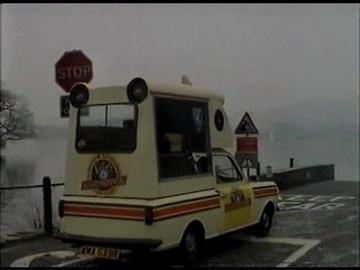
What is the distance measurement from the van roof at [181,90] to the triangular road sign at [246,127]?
1.80m

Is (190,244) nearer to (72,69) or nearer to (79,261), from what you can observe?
(79,261)

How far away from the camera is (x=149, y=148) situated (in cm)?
629

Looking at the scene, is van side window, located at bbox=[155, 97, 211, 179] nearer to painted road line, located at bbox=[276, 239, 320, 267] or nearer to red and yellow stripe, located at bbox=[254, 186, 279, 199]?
red and yellow stripe, located at bbox=[254, 186, 279, 199]

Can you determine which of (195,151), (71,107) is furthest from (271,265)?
(71,107)

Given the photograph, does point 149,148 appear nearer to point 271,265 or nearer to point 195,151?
point 195,151

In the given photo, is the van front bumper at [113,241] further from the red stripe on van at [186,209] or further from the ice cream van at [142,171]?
the red stripe on van at [186,209]

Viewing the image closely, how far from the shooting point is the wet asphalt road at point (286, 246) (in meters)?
7.04

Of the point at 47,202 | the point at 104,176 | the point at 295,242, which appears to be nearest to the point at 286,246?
the point at 295,242

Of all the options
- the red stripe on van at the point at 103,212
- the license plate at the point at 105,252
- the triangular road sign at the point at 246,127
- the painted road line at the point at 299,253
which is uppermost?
the triangular road sign at the point at 246,127

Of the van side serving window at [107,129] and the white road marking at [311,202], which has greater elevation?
the van side serving window at [107,129]

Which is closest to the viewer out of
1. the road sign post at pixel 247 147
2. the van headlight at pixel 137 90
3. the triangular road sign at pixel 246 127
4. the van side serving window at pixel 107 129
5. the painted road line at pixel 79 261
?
the van headlight at pixel 137 90

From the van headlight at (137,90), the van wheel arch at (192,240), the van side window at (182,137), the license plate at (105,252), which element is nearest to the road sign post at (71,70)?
the van headlight at (137,90)

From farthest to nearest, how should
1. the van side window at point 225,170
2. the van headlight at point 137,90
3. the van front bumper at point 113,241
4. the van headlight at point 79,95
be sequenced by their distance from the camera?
1. the van side window at point 225,170
2. the van headlight at point 79,95
3. the van headlight at point 137,90
4. the van front bumper at point 113,241

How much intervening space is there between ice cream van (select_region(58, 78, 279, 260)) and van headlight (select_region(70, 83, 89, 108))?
1cm
